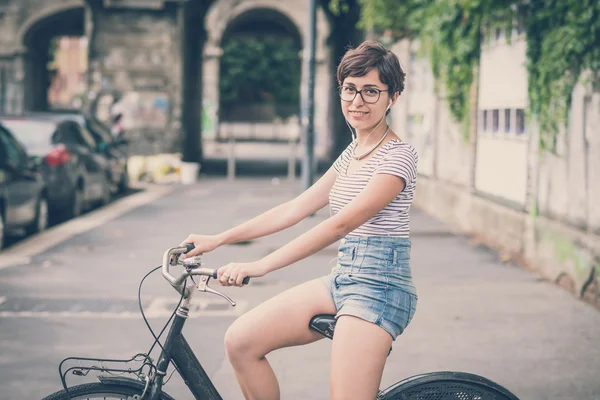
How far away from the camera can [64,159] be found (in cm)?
1400

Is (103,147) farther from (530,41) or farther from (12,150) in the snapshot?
(530,41)

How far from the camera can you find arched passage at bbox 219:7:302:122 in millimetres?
66188

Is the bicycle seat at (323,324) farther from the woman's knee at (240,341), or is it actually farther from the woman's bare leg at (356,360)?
the woman's knee at (240,341)

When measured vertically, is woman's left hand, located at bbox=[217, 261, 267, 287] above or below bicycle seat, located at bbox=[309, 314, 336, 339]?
above

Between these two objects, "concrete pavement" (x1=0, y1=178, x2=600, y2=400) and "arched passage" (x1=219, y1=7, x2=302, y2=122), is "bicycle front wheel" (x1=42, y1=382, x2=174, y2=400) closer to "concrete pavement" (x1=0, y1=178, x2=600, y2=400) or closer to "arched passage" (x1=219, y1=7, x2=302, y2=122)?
"concrete pavement" (x1=0, y1=178, x2=600, y2=400)

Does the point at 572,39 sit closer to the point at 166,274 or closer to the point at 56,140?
the point at 166,274

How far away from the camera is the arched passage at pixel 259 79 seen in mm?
66188

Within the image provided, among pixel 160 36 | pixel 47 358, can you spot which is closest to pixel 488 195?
pixel 47 358

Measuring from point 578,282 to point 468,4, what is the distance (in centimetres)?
436

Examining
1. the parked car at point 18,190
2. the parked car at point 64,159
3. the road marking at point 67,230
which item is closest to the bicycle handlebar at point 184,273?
the road marking at point 67,230

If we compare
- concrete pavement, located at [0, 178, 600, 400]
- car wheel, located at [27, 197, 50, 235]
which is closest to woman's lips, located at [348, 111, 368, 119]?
concrete pavement, located at [0, 178, 600, 400]

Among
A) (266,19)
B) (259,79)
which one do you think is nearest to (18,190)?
(266,19)

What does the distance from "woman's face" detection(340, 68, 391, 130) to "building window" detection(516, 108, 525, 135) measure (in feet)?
26.0

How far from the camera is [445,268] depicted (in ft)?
33.1
